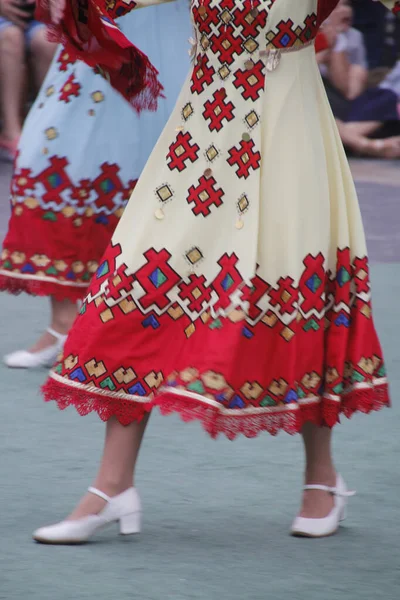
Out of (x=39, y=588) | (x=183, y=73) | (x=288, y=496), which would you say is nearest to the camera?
(x=39, y=588)

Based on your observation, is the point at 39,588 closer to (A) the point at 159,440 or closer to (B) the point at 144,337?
(B) the point at 144,337

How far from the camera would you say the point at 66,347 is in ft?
10.9

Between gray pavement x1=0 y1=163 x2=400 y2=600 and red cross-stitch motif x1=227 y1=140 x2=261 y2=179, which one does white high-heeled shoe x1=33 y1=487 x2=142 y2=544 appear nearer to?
gray pavement x1=0 y1=163 x2=400 y2=600

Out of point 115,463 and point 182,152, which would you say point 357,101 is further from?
point 115,463

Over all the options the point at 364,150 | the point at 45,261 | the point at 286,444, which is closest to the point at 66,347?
the point at 286,444

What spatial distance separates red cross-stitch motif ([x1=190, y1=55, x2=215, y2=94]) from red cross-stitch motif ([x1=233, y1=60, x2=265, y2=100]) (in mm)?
69

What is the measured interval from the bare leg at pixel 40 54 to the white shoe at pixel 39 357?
482 cm

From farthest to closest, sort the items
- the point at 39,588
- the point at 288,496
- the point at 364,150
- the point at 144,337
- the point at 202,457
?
the point at 364,150 → the point at 202,457 → the point at 288,496 → the point at 144,337 → the point at 39,588

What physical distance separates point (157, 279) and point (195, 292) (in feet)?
0.31

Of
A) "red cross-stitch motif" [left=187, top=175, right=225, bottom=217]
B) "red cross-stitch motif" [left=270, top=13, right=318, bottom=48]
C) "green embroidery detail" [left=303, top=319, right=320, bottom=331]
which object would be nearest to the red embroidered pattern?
"green embroidery detail" [left=303, top=319, right=320, bottom=331]

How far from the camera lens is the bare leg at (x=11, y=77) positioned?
966cm

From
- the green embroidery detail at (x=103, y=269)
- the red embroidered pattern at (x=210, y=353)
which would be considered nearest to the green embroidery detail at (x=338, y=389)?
the red embroidered pattern at (x=210, y=353)

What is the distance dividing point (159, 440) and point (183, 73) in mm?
1324

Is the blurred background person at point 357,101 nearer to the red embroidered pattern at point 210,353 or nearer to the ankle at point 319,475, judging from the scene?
the ankle at point 319,475
